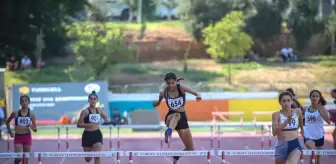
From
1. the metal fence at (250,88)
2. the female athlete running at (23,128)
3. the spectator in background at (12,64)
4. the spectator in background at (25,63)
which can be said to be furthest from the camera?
the spectator in background at (25,63)

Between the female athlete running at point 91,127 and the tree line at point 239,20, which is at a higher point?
the tree line at point 239,20

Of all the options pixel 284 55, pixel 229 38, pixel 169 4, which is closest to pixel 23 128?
pixel 229 38

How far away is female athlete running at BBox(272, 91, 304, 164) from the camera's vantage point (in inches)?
378

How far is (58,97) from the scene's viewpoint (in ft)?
101

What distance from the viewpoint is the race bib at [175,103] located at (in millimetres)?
11062

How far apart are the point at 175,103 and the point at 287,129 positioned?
222 cm

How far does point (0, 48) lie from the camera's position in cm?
3762

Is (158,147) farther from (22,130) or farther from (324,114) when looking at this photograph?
(324,114)

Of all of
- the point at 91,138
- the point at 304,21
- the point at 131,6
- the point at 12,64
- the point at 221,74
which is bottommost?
the point at 91,138

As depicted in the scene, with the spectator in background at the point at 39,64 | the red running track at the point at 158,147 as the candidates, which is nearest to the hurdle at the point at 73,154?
the red running track at the point at 158,147

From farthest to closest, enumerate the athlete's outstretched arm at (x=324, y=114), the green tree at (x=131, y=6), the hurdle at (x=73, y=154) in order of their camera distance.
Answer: the green tree at (x=131, y=6) < the athlete's outstretched arm at (x=324, y=114) < the hurdle at (x=73, y=154)

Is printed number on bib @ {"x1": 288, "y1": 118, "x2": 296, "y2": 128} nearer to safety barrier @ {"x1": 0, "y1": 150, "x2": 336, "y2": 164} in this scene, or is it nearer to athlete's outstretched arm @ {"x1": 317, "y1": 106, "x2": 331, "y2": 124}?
safety barrier @ {"x1": 0, "y1": 150, "x2": 336, "y2": 164}

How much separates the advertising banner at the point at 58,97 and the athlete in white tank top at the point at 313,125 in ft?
61.3

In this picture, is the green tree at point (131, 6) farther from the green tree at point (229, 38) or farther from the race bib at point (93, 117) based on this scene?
the race bib at point (93, 117)
